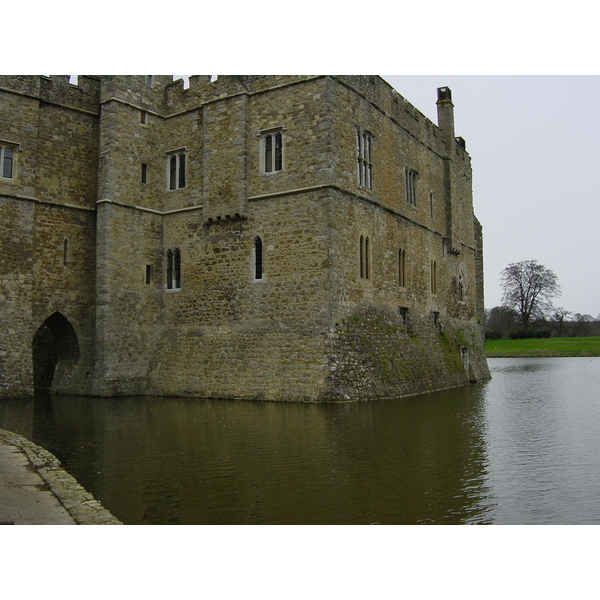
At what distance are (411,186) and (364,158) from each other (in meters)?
4.58

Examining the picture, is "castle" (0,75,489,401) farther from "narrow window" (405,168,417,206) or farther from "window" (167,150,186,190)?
"narrow window" (405,168,417,206)

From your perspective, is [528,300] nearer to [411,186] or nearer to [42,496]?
[411,186]

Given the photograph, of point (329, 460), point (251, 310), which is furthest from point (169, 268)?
point (329, 460)

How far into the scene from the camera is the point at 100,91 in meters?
21.0

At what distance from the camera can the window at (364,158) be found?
19.4m

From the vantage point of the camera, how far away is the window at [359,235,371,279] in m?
18.9

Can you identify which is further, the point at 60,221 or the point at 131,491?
the point at 60,221

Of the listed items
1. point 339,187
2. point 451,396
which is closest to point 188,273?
point 339,187

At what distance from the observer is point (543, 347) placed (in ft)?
202

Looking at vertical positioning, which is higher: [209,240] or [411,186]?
[411,186]

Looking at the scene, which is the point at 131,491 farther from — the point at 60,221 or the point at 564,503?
the point at 60,221

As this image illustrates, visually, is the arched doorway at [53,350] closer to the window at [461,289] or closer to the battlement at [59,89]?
the battlement at [59,89]

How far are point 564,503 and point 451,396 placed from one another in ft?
43.3

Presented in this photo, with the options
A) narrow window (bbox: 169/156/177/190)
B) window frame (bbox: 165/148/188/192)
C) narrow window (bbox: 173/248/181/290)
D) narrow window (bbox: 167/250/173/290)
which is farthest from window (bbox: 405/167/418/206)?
narrow window (bbox: 167/250/173/290)
